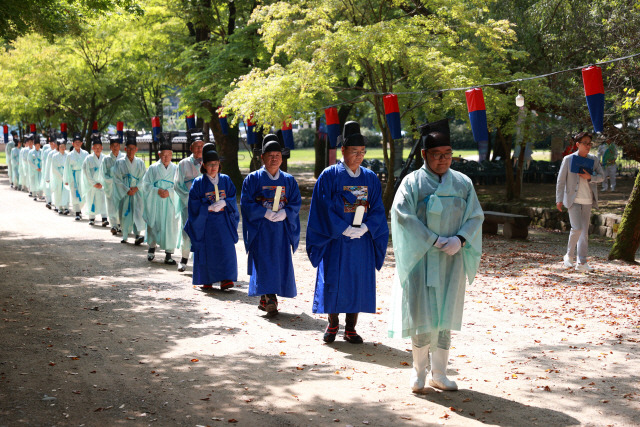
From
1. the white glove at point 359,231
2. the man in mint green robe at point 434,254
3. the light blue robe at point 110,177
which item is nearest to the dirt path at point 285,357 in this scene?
the man in mint green robe at point 434,254

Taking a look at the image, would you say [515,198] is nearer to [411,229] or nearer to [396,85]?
[396,85]

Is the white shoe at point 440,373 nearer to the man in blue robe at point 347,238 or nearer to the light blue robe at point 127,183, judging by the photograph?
the man in blue robe at point 347,238

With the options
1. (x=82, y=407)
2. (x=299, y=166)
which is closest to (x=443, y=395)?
(x=82, y=407)

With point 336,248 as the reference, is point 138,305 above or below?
below

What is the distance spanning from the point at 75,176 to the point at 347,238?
1367 centimetres

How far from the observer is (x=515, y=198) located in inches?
832

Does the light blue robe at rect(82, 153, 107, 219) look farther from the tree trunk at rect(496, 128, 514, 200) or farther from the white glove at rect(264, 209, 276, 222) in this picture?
the tree trunk at rect(496, 128, 514, 200)

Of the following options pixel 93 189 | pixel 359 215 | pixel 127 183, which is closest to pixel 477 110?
pixel 359 215

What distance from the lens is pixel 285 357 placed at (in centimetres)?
641

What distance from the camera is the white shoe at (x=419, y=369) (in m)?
5.40

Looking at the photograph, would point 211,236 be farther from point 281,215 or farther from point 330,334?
point 330,334

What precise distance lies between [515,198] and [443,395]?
16597mm

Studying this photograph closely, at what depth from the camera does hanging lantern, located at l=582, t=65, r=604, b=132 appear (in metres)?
9.09

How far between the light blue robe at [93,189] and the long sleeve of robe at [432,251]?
13109 mm
